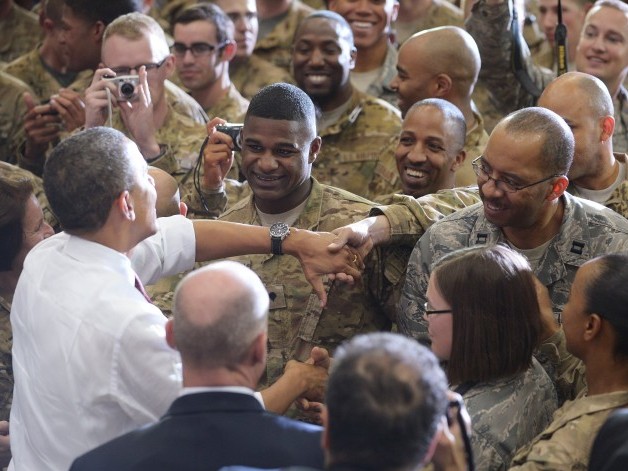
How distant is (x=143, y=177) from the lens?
3.39 m

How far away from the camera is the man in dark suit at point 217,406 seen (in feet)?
8.84

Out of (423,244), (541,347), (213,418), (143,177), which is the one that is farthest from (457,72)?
(213,418)

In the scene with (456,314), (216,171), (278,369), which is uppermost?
(456,314)

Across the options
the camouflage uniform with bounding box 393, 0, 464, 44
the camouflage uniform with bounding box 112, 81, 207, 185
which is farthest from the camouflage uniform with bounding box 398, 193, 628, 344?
the camouflage uniform with bounding box 393, 0, 464, 44

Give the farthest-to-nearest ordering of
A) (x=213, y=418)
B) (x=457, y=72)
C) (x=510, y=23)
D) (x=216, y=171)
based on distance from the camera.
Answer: (x=510, y=23) < (x=457, y=72) < (x=216, y=171) < (x=213, y=418)

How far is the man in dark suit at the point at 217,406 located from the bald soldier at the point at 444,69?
9.30 feet

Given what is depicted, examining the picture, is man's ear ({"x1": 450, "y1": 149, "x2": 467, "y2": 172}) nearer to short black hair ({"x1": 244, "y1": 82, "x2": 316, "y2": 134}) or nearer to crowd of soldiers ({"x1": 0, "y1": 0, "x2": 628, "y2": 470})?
crowd of soldiers ({"x1": 0, "y1": 0, "x2": 628, "y2": 470})

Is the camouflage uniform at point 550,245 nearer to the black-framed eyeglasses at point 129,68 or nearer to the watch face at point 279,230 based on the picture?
the watch face at point 279,230

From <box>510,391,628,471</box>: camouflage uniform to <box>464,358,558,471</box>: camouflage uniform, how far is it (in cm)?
8

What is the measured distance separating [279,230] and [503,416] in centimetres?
109

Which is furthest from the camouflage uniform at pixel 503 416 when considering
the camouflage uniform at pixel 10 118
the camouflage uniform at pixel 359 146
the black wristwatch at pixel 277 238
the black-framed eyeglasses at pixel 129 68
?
the camouflage uniform at pixel 10 118

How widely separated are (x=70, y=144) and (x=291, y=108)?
118 centimetres

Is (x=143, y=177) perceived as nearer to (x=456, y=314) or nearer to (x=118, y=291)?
(x=118, y=291)

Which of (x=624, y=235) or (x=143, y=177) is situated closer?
(x=143, y=177)
